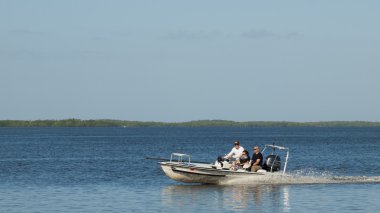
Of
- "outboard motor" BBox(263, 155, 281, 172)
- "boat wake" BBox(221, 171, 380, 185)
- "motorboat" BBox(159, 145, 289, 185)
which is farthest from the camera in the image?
"outboard motor" BBox(263, 155, 281, 172)

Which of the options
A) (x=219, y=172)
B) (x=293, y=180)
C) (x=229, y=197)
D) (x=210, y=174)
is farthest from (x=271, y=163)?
(x=229, y=197)

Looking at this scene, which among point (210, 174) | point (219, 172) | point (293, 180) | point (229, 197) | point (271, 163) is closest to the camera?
point (229, 197)

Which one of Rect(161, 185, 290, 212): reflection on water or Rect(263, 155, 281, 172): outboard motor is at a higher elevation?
Rect(263, 155, 281, 172): outboard motor

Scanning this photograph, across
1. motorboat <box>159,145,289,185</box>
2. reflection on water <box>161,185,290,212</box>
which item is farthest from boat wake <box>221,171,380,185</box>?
reflection on water <box>161,185,290,212</box>

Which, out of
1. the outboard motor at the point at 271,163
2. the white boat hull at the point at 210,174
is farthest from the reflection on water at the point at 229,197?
the outboard motor at the point at 271,163

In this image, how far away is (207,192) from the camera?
3278cm

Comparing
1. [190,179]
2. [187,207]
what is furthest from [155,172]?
[187,207]

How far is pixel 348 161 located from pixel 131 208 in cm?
3341

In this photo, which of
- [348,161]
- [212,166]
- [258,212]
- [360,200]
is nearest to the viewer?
[258,212]

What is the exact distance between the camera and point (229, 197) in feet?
101

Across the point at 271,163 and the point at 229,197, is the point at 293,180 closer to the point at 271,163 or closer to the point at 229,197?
the point at 271,163

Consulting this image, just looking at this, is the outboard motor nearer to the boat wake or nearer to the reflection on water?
the boat wake

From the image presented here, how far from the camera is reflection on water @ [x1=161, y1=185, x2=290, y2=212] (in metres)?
28.4

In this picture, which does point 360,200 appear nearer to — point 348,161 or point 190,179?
point 190,179
